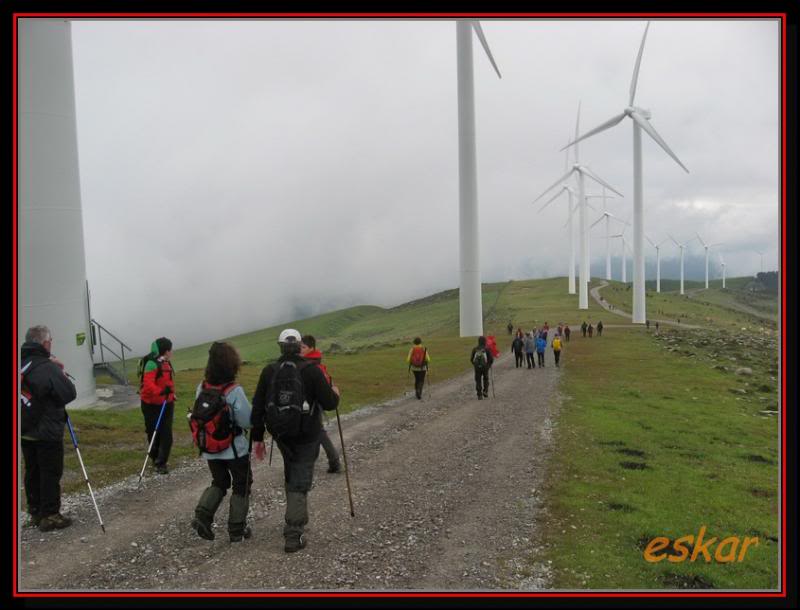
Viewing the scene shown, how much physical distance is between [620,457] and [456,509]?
7162 mm

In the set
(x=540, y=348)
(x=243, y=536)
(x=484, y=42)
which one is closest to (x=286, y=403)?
(x=243, y=536)

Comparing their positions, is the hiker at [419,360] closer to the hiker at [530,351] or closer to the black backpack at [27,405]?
the hiker at [530,351]

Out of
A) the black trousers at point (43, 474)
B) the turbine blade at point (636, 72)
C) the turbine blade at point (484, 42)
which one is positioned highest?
the turbine blade at point (636, 72)

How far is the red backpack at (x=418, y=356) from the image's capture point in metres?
25.0

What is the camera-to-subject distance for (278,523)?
10.1 metres

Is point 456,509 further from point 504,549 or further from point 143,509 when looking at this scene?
point 143,509

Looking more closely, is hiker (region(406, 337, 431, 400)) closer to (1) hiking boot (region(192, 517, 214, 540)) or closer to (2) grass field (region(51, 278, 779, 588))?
(2) grass field (region(51, 278, 779, 588))

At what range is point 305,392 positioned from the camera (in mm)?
8820

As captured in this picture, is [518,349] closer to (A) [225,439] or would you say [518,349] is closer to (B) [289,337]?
(B) [289,337]

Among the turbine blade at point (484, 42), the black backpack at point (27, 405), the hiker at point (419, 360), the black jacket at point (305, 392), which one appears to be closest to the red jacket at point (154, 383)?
the black backpack at point (27, 405)

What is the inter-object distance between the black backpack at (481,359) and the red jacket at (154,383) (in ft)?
48.5

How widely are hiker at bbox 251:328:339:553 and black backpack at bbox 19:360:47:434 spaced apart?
3730mm

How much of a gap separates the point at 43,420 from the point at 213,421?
320 cm

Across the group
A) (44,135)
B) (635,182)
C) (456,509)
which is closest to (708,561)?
(456,509)
